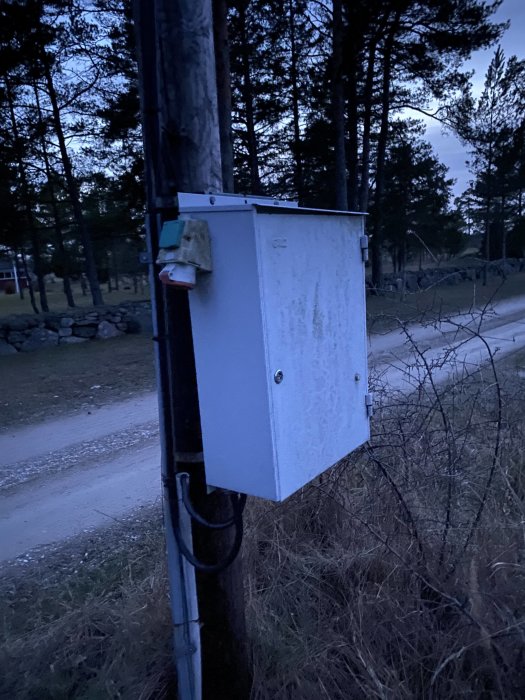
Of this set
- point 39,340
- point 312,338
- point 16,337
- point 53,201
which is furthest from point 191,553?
point 53,201

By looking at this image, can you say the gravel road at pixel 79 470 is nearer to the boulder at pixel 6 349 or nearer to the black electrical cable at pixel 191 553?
the black electrical cable at pixel 191 553

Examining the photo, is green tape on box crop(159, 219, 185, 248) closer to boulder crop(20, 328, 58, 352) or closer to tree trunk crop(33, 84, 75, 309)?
boulder crop(20, 328, 58, 352)

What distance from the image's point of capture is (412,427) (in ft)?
12.2

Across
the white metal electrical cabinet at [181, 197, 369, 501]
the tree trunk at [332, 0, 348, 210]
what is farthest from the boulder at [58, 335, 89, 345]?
the white metal electrical cabinet at [181, 197, 369, 501]

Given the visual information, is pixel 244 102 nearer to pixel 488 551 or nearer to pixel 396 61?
pixel 396 61

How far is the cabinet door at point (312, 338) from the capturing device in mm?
1578

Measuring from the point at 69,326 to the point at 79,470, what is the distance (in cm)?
877

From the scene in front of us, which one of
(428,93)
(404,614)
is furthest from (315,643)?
(428,93)

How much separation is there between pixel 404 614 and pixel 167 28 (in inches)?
92.1

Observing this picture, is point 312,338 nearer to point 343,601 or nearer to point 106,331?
point 343,601

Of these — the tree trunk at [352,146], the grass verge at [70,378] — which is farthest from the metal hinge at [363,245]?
the tree trunk at [352,146]

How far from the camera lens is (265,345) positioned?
1539 mm

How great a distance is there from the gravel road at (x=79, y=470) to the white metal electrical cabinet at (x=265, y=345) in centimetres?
158

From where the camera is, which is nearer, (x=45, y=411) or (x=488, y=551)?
(x=488, y=551)
